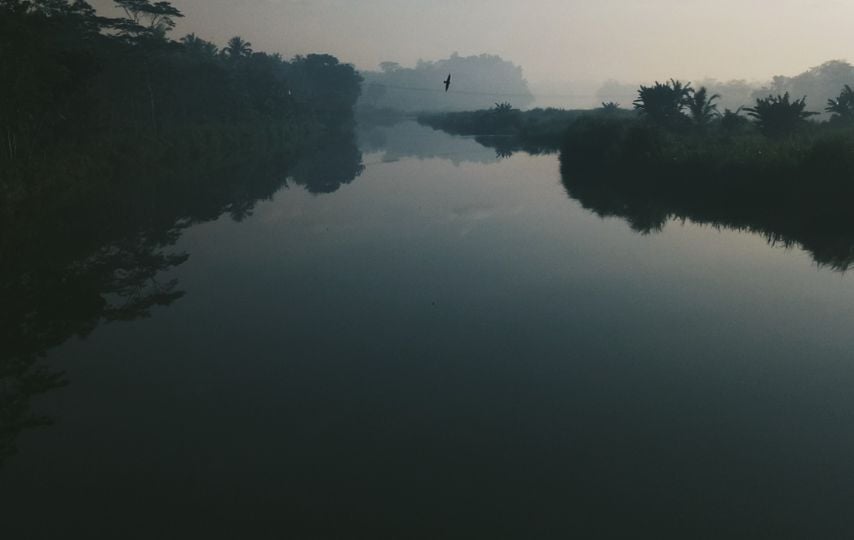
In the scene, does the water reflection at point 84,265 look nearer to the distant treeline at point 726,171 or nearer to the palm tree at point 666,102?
the distant treeline at point 726,171

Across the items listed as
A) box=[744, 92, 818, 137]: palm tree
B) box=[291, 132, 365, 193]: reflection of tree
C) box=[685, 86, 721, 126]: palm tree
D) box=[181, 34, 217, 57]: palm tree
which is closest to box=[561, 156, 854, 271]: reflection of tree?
box=[744, 92, 818, 137]: palm tree

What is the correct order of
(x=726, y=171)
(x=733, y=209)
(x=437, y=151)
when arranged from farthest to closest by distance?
(x=437, y=151)
(x=726, y=171)
(x=733, y=209)

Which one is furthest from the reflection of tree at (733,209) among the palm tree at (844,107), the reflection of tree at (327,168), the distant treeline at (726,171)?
the palm tree at (844,107)

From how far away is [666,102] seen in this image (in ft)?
132

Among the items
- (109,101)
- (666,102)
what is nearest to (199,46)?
(109,101)

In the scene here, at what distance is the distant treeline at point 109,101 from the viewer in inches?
785

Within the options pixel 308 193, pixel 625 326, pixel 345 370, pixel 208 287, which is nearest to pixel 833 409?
pixel 625 326

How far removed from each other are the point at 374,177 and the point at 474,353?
24561 mm

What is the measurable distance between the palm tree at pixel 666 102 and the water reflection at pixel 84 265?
28.0m

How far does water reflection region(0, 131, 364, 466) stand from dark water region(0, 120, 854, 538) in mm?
394

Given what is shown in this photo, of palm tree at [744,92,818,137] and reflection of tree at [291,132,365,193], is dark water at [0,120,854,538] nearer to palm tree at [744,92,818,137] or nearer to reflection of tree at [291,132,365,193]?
reflection of tree at [291,132,365,193]

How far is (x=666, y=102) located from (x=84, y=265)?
133ft

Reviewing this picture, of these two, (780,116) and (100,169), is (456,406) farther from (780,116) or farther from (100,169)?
(780,116)

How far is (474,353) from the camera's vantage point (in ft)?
30.5
